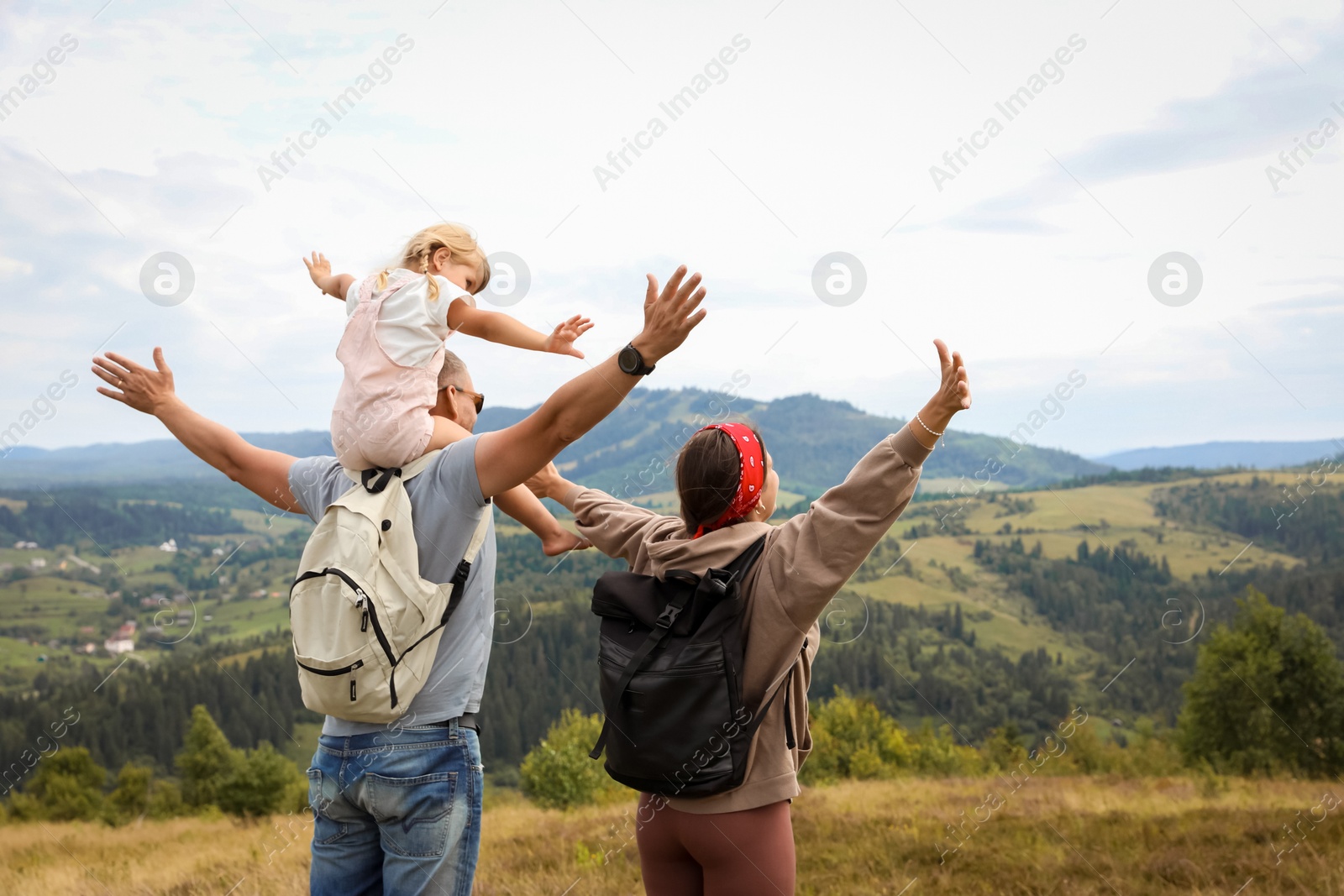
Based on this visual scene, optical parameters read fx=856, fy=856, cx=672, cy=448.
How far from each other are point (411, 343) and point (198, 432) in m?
0.83

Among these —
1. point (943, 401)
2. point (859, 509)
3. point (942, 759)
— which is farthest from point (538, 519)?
point (942, 759)

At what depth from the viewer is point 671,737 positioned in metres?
2.22

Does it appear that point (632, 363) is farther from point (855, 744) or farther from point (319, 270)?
point (855, 744)

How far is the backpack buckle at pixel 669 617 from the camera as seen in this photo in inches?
88.8

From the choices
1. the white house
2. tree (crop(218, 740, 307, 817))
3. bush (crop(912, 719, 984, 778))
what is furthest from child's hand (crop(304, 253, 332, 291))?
the white house

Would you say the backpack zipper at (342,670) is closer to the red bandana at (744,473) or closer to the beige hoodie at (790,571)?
the beige hoodie at (790,571)

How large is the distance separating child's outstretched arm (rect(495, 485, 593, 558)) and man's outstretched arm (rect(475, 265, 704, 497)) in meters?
0.49

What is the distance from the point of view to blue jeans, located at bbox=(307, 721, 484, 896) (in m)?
2.02

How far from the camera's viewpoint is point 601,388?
181cm

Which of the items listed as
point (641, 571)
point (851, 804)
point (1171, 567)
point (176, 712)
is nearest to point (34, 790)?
point (176, 712)

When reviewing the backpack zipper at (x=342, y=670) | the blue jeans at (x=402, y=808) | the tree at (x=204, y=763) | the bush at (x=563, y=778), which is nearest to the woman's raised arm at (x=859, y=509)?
the blue jeans at (x=402, y=808)

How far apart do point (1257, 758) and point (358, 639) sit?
1951 inches

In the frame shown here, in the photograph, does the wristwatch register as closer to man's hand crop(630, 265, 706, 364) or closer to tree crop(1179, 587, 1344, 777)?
man's hand crop(630, 265, 706, 364)

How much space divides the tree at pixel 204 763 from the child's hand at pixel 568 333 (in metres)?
52.6
